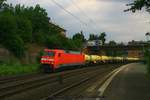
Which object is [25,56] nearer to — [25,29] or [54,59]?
[25,29]

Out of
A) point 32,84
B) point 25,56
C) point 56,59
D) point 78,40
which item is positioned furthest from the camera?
point 78,40

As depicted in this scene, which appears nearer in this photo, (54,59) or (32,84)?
(32,84)

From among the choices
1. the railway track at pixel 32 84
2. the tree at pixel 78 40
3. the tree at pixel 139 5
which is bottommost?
the railway track at pixel 32 84

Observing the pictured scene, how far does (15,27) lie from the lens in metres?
74.0

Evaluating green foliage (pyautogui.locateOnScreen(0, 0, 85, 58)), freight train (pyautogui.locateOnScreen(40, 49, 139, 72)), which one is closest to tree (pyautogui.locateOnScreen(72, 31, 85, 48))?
green foliage (pyautogui.locateOnScreen(0, 0, 85, 58))

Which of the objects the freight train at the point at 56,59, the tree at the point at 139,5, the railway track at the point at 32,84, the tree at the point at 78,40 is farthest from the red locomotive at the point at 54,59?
the tree at the point at 78,40

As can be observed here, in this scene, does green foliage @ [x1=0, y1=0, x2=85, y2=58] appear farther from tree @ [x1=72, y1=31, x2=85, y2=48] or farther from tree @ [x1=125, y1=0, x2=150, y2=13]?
tree @ [x1=125, y1=0, x2=150, y2=13]

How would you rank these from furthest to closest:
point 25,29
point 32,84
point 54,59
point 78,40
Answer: point 78,40 → point 25,29 → point 54,59 → point 32,84

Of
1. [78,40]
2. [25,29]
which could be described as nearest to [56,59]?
[25,29]

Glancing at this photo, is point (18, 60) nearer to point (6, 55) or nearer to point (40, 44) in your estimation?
point (6, 55)

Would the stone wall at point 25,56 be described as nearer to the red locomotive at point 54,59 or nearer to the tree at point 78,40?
the red locomotive at point 54,59

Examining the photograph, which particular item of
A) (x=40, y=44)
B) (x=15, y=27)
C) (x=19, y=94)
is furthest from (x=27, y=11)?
(x=19, y=94)

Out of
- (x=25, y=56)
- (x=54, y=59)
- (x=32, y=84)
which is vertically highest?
(x=25, y=56)

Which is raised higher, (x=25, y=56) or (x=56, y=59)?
(x=25, y=56)
